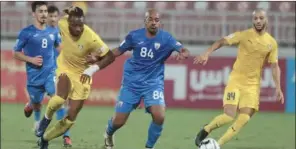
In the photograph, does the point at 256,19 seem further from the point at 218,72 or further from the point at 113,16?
the point at 113,16

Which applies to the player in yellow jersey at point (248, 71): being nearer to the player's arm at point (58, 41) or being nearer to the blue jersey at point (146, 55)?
the blue jersey at point (146, 55)

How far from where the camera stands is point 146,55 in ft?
40.3

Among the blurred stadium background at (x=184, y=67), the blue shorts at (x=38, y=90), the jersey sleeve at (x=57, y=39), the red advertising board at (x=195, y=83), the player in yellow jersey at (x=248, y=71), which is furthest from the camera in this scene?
the red advertising board at (x=195, y=83)

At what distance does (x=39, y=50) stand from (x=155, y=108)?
3.23m

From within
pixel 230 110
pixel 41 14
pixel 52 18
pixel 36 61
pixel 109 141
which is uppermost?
pixel 41 14

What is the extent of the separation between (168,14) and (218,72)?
274 centimetres

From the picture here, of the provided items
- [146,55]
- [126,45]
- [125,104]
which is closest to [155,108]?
[125,104]

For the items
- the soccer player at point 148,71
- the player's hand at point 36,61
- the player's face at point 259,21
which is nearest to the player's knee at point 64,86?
the soccer player at point 148,71

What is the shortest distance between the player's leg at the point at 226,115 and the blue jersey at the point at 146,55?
103 centimetres

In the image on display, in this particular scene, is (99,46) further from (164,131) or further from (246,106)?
(164,131)

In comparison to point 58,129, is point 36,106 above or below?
below

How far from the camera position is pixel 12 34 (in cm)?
2489

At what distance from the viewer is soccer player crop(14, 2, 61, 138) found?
14.2 meters

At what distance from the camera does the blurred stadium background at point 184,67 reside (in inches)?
789
